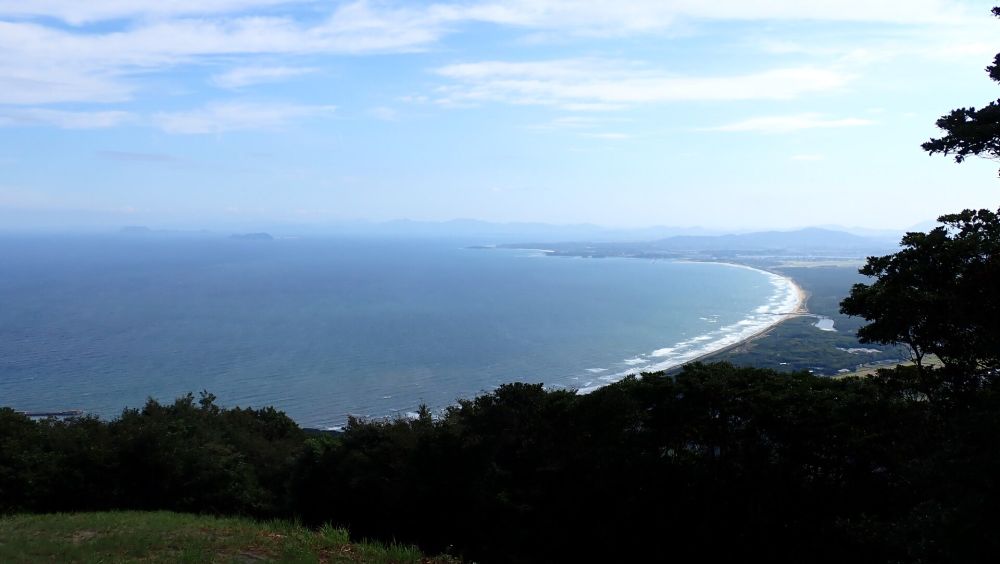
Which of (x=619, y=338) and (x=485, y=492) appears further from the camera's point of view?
(x=619, y=338)

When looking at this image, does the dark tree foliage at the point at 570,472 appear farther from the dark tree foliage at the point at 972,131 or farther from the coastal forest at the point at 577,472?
the dark tree foliage at the point at 972,131

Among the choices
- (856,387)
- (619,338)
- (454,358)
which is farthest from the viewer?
(619,338)

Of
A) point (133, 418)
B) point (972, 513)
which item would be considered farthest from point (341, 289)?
point (972, 513)

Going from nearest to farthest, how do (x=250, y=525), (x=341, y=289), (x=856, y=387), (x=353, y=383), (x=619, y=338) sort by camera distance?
(x=250, y=525) → (x=856, y=387) → (x=353, y=383) → (x=619, y=338) → (x=341, y=289)

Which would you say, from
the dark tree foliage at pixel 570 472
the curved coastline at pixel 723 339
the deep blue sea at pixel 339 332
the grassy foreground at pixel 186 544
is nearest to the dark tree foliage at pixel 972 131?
the dark tree foliage at pixel 570 472

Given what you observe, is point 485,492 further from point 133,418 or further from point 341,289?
point 341,289

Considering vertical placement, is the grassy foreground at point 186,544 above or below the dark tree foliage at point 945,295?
below
